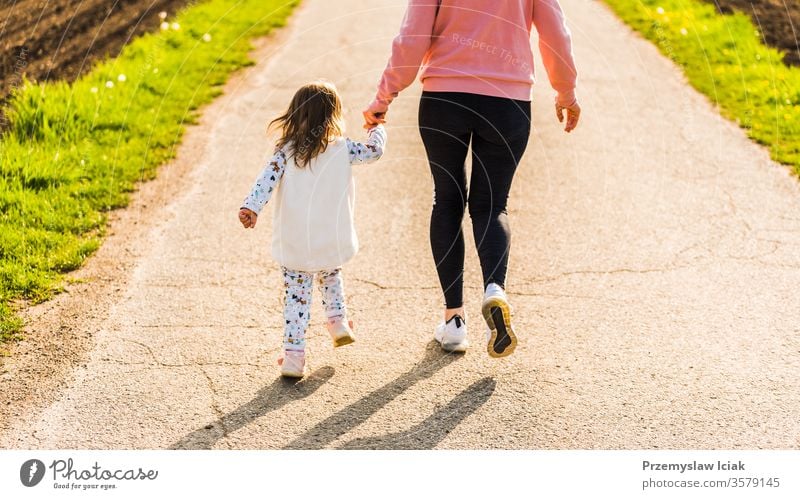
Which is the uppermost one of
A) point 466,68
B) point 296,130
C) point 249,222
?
point 466,68

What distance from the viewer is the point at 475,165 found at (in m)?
4.89

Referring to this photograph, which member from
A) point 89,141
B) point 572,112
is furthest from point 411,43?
point 89,141

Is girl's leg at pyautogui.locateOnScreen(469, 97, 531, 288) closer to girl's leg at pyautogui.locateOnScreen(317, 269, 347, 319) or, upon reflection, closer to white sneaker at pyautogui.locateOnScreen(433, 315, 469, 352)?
white sneaker at pyautogui.locateOnScreen(433, 315, 469, 352)

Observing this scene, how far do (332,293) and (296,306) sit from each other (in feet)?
0.65

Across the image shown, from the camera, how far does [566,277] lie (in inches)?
245

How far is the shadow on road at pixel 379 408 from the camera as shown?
171 inches

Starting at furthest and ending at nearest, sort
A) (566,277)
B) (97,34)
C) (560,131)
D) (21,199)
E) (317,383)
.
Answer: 1. (97,34)
2. (560,131)
3. (21,199)
4. (566,277)
5. (317,383)

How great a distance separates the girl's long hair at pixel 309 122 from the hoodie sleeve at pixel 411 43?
282mm

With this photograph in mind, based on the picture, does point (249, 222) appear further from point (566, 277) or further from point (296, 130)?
point (566, 277)

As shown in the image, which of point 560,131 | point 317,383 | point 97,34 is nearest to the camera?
point 317,383

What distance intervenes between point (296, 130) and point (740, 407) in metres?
2.30

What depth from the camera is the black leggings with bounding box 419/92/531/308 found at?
187 inches

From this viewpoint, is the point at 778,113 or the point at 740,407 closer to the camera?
the point at 740,407

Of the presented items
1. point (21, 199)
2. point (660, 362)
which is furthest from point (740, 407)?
point (21, 199)
